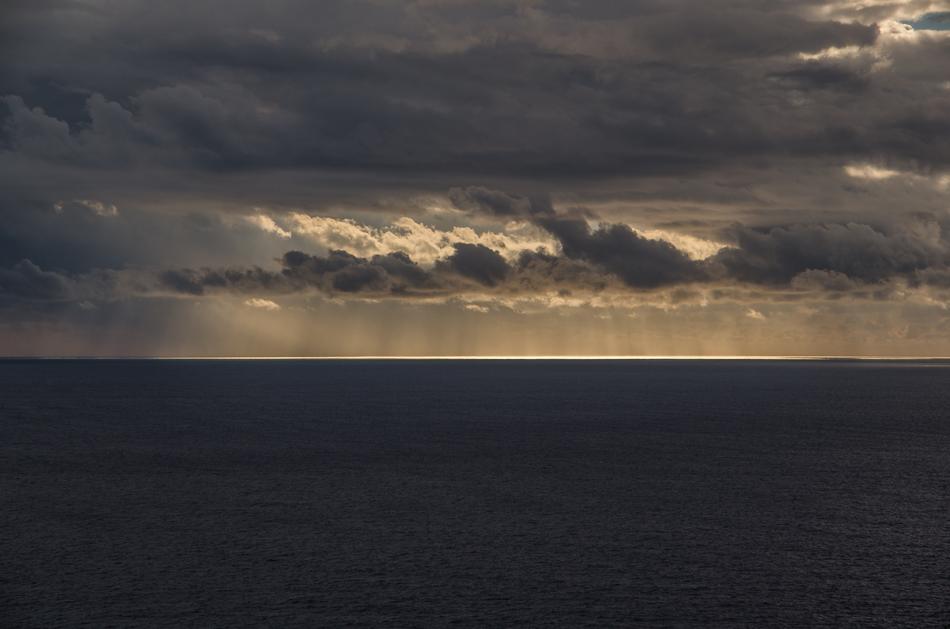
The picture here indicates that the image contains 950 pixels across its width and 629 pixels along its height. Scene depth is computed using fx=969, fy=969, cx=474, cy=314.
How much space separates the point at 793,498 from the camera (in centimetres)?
9138

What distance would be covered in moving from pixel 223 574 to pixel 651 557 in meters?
28.9

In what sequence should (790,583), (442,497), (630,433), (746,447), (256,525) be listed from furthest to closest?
(630,433) < (746,447) < (442,497) < (256,525) < (790,583)

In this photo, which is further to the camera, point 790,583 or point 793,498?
point 793,498

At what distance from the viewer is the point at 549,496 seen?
91750 mm

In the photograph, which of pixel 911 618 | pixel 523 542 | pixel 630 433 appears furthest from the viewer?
pixel 630 433

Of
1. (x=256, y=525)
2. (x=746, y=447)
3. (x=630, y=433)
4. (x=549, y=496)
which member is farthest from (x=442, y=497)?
(x=630, y=433)

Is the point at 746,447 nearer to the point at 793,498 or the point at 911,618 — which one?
the point at 793,498

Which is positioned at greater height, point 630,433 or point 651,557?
point 651,557

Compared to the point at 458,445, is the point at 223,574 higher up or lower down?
higher up

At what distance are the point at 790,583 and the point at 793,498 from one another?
103 ft

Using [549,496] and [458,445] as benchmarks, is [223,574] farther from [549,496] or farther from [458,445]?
[458,445]

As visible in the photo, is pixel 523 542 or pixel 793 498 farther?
pixel 793 498

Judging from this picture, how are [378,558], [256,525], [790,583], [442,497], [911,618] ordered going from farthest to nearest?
[442,497], [256,525], [378,558], [790,583], [911,618]

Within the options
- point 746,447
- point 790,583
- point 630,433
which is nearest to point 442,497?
point 790,583
